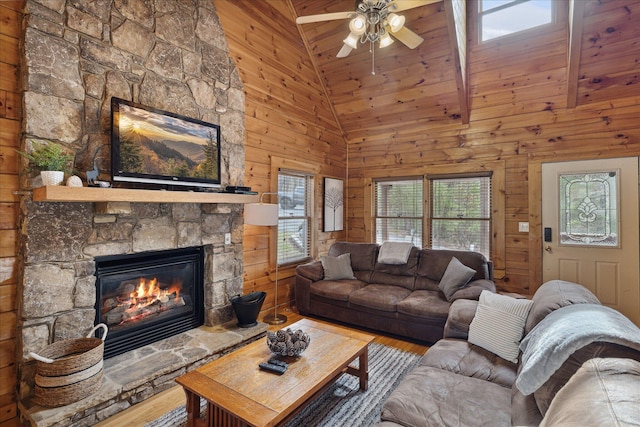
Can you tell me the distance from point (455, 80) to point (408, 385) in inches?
160

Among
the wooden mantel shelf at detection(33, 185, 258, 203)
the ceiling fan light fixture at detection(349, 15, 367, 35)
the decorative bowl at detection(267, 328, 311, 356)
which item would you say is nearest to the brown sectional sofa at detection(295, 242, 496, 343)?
the decorative bowl at detection(267, 328, 311, 356)

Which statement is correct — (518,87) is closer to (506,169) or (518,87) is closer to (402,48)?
(506,169)

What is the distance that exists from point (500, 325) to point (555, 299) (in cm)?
40

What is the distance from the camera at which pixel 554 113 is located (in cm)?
412

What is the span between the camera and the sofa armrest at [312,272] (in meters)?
4.22

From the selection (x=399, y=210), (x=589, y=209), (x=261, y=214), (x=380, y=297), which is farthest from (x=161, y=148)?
(x=589, y=209)

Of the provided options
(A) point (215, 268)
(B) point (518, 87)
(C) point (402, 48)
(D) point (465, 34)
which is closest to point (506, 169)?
(B) point (518, 87)

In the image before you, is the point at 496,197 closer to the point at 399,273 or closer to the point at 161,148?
the point at 399,273

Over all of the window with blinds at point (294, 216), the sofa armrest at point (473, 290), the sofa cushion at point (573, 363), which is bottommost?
the sofa armrest at point (473, 290)

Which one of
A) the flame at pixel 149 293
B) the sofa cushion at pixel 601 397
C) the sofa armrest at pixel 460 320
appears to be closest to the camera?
the sofa cushion at pixel 601 397

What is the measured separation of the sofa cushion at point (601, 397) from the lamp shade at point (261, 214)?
113 inches

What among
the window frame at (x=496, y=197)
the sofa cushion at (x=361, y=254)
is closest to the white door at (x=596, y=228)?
the window frame at (x=496, y=197)

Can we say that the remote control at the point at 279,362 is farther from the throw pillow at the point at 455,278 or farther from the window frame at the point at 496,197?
the window frame at the point at 496,197

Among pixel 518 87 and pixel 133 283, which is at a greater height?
pixel 518 87
